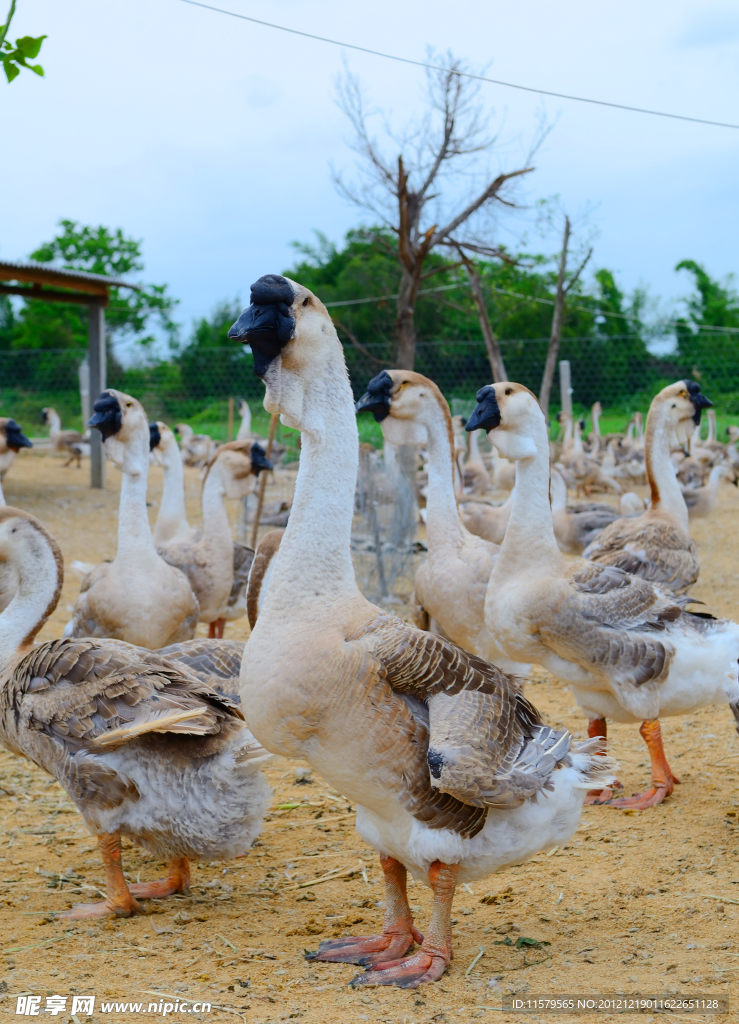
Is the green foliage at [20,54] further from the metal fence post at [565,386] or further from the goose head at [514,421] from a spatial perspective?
the metal fence post at [565,386]

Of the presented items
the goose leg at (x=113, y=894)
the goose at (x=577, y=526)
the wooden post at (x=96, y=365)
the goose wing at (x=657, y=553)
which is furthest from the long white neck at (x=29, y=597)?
the wooden post at (x=96, y=365)

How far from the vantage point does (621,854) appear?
3.90m

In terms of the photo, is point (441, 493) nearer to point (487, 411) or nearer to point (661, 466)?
point (487, 411)

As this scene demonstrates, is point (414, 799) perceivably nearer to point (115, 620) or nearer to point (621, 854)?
point (621, 854)

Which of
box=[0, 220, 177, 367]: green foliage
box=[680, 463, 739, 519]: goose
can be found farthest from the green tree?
box=[680, 463, 739, 519]: goose

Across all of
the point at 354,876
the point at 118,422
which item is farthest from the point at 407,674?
the point at 118,422

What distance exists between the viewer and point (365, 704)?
8.96 ft

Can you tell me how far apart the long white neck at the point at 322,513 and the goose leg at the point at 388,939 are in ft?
3.20

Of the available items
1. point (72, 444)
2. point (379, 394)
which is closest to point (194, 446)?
point (72, 444)

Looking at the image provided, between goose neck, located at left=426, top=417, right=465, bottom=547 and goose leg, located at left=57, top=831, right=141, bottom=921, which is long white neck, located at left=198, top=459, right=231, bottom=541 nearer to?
goose neck, located at left=426, top=417, right=465, bottom=547

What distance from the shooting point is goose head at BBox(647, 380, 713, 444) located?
7355 millimetres

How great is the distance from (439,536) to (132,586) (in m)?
1.90

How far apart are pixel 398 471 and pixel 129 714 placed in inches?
216

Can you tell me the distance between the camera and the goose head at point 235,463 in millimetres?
7691
